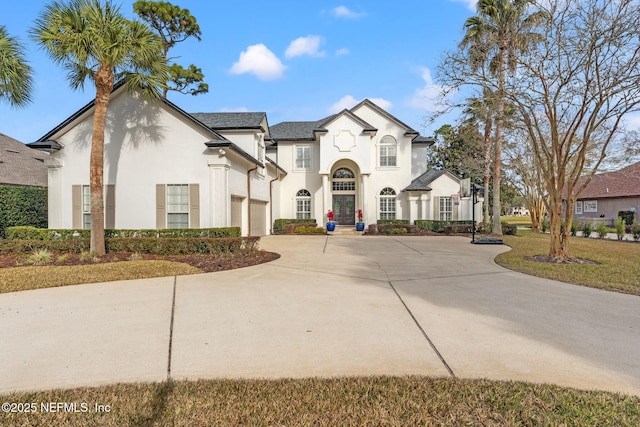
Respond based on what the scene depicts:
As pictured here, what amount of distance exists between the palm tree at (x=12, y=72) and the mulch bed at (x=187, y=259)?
21.6ft

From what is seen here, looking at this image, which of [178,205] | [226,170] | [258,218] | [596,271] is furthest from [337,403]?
[258,218]

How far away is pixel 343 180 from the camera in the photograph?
24922 millimetres

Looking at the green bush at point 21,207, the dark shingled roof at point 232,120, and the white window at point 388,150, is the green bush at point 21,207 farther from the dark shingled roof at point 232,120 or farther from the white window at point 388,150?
the white window at point 388,150

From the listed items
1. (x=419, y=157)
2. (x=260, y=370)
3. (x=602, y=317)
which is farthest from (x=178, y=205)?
(x=419, y=157)

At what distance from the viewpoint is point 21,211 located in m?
13.8

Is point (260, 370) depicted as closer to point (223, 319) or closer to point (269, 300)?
point (223, 319)

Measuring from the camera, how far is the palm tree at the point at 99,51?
9344 mm

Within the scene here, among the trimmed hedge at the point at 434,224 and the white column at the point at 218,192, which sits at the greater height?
the white column at the point at 218,192

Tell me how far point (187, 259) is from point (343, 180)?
16.9 metres

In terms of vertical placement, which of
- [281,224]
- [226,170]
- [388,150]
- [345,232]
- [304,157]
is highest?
[388,150]

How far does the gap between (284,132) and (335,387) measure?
2322 cm

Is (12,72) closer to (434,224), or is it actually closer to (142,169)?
(142,169)

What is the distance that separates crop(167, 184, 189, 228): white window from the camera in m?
12.2

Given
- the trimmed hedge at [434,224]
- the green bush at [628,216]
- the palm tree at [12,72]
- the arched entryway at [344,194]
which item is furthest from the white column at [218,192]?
the green bush at [628,216]
